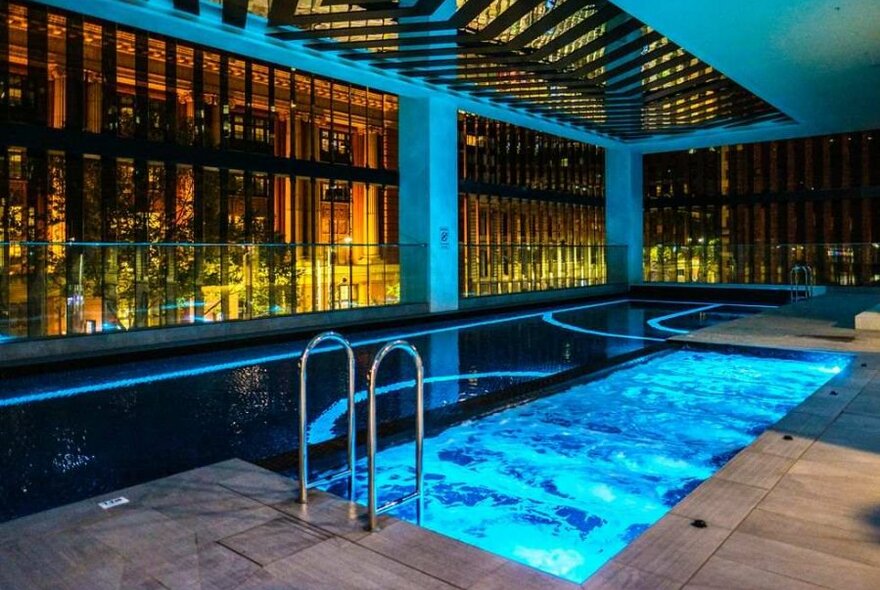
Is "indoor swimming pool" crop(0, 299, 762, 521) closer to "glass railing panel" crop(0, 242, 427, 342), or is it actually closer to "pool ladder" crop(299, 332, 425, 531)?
"glass railing panel" crop(0, 242, 427, 342)

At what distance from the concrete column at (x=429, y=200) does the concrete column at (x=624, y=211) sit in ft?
25.1

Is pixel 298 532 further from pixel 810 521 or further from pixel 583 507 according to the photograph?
pixel 810 521

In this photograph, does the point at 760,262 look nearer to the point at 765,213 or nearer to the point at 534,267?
the point at 534,267

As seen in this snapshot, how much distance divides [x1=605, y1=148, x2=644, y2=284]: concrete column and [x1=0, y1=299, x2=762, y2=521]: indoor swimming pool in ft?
29.6

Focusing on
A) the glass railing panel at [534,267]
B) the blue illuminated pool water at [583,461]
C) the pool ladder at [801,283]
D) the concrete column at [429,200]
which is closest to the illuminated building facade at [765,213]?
the pool ladder at [801,283]

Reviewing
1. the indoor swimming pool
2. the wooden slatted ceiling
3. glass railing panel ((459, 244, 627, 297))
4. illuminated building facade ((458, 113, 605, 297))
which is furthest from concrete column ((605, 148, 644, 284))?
the indoor swimming pool

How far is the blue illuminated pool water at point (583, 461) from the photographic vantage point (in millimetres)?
3223

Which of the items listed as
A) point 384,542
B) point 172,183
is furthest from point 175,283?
point 384,542

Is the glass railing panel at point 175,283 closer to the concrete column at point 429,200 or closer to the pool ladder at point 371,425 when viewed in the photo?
the concrete column at point 429,200

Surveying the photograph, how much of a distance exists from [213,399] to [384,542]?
12.0 ft

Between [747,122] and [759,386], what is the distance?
10.5 meters

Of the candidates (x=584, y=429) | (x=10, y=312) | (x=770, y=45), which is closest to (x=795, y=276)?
(x=770, y=45)

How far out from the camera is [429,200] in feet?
40.4

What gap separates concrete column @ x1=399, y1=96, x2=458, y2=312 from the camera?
12.4 metres
